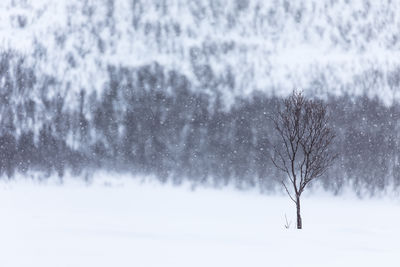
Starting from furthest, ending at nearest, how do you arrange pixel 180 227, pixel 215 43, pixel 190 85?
pixel 215 43, pixel 190 85, pixel 180 227

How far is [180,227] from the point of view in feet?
55.6

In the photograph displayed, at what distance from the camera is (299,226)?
17.3m

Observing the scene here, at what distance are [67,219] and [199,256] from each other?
29.4 feet

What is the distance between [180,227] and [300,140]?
7370 millimetres

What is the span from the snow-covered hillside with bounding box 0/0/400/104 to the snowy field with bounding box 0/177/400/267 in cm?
464

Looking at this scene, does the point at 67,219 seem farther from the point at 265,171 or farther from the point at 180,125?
the point at 265,171

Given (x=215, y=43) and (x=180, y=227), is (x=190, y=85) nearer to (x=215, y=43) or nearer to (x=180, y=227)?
(x=215, y=43)

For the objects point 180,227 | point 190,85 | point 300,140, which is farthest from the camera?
point 190,85

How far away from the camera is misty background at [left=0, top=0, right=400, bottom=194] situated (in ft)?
70.4

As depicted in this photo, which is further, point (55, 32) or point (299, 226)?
point (55, 32)

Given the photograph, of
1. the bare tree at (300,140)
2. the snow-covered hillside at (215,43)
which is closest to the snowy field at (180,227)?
the bare tree at (300,140)

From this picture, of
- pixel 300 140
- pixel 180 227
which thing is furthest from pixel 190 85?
pixel 180 227

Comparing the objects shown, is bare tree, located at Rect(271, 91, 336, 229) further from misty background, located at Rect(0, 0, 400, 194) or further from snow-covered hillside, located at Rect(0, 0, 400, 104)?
snow-covered hillside, located at Rect(0, 0, 400, 104)

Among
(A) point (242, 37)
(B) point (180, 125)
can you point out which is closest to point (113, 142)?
(B) point (180, 125)
